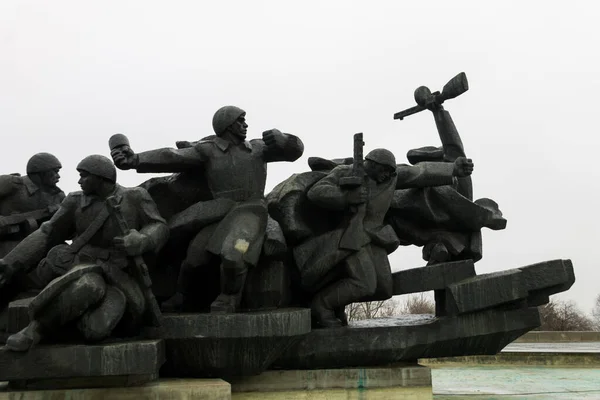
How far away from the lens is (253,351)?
5699mm

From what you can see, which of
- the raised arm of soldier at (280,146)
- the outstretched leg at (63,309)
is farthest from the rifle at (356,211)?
the outstretched leg at (63,309)

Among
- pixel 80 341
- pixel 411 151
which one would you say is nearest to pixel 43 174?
pixel 80 341

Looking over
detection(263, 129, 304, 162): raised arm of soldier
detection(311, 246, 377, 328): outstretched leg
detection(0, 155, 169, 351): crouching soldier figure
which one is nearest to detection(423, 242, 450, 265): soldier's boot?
detection(311, 246, 377, 328): outstretched leg

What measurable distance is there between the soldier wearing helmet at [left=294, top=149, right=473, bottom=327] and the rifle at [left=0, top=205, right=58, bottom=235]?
3070 mm

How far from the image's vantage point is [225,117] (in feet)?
21.3

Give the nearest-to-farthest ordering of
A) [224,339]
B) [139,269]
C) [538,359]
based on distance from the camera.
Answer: [139,269], [224,339], [538,359]

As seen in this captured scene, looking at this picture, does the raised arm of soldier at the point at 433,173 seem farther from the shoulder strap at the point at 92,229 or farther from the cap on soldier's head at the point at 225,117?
the shoulder strap at the point at 92,229

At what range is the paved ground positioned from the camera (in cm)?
768

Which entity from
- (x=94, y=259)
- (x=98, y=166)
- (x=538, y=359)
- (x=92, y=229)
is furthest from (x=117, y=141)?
(x=538, y=359)

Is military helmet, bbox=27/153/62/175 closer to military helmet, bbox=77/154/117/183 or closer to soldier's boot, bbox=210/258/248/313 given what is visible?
military helmet, bbox=77/154/117/183

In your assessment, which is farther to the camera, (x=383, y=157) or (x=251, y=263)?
(x=383, y=157)

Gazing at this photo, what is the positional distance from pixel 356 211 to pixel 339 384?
67.0 inches

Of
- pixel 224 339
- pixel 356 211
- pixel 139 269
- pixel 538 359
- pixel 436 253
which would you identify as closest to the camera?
pixel 139 269

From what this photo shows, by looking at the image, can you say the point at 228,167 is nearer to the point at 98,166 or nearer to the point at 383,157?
the point at 98,166
